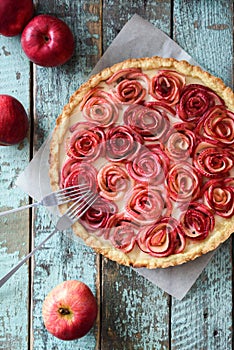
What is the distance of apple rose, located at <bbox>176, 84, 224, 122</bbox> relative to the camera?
5.79 ft

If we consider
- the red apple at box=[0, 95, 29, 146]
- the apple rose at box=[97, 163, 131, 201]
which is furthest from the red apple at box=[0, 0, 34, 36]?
the apple rose at box=[97, 163, 131, 201]

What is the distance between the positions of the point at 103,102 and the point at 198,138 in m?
0.27

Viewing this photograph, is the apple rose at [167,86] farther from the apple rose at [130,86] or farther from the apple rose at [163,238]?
the apple rose at [163,238]

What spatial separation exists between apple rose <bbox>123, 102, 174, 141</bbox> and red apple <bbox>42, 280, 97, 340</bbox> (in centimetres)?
44

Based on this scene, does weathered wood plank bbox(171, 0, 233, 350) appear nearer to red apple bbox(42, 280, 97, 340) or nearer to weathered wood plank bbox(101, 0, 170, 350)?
weathered wood plank bbox(101, 0, 170, 350)

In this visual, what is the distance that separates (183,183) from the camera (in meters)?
1.75

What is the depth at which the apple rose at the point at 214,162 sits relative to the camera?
5.72 feet

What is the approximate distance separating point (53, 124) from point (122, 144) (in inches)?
8.4

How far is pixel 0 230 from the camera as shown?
1.86m

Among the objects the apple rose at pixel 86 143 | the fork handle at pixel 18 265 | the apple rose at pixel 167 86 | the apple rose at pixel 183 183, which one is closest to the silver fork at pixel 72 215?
the fork handle at pixel 18 265

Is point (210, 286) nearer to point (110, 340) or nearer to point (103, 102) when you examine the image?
point (110, 340)

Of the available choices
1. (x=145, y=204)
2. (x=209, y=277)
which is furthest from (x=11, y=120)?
(x=209, y=277)

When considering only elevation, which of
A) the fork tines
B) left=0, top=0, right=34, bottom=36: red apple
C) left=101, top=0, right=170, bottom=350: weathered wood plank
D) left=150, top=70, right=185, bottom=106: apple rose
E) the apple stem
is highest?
left=0, top=0, right=34, bottom=36: red apple

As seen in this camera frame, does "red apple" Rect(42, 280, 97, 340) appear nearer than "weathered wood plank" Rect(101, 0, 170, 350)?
Yes
